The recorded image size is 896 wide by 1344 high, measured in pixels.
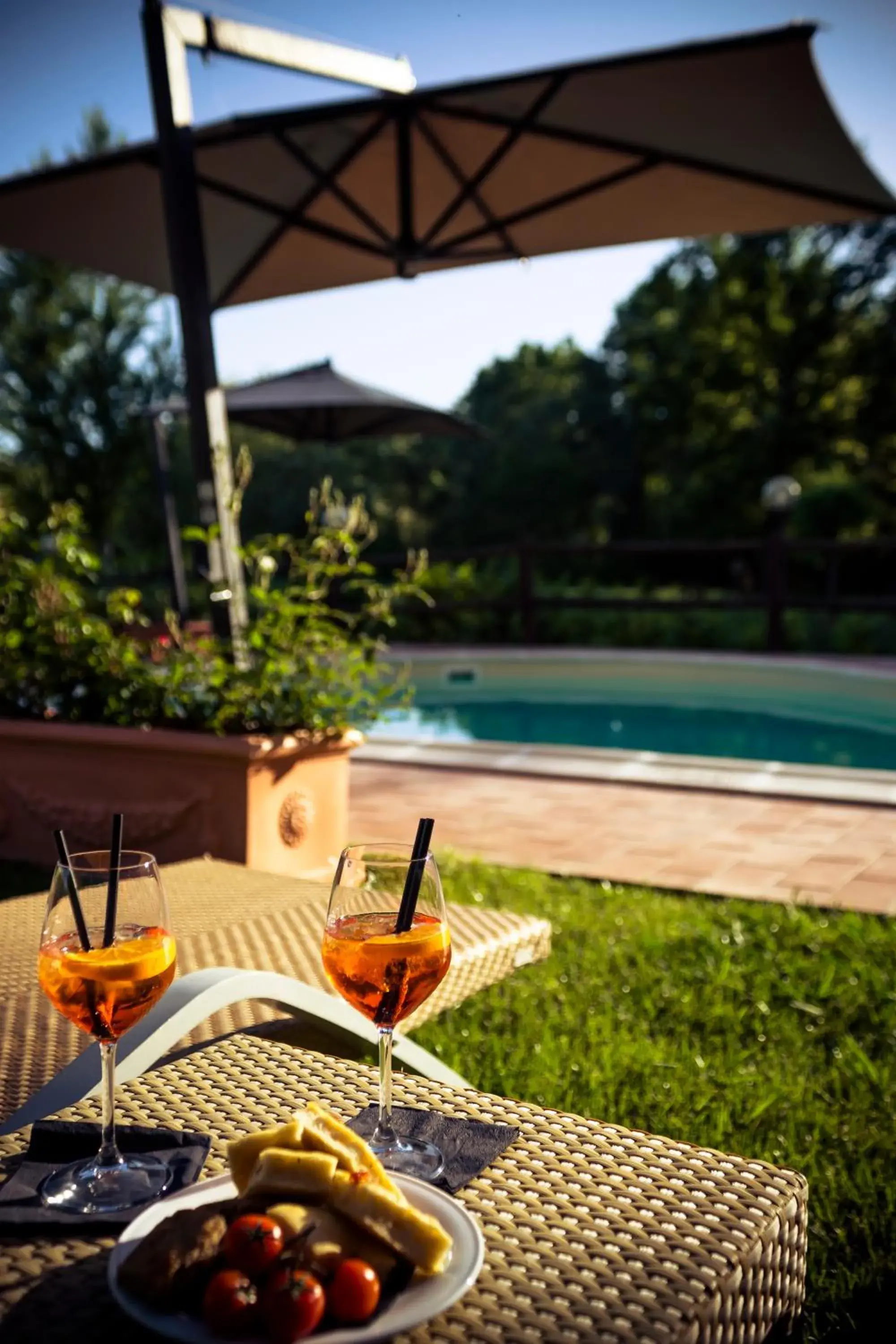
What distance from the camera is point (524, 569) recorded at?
45.7 ft

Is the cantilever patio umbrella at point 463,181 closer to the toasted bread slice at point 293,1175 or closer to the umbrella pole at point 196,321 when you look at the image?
the umbrella pole at point 196,321

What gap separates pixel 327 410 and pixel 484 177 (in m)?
6.35

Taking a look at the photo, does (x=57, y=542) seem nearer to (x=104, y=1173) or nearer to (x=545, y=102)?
(x=545, y=102)

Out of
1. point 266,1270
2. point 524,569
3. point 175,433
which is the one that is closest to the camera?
point 266,1270

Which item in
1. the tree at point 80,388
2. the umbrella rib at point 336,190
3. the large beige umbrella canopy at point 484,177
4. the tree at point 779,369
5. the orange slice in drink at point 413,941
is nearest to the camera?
the orange slice in drink at point 413,941

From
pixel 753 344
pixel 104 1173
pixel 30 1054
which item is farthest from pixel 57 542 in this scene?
pixel 753 344

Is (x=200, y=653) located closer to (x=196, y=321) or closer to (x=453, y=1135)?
(x=196, y=321)

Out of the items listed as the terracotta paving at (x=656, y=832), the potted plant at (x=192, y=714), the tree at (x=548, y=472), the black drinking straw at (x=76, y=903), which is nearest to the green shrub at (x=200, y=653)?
the potted plant at (x=192, y=714)

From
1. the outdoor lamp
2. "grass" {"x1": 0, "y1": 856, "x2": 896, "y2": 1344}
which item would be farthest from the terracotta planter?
the outdoor lamp

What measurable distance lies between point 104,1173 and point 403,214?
5090 millimetres

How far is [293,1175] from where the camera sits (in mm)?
850

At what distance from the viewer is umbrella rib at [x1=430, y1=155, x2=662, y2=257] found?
4949 mm

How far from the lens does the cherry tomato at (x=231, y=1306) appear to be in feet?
2.47

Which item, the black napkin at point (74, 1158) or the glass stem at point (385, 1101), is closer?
the black napkin at point (74, 1158)
